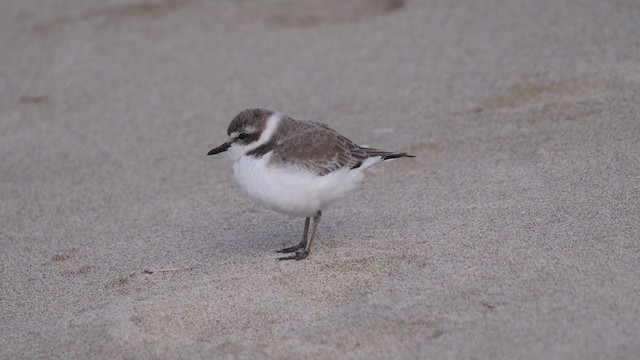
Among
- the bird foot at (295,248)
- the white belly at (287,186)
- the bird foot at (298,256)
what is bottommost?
the bird foot at (295,248)

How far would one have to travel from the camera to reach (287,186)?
187 inches

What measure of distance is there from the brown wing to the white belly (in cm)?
5

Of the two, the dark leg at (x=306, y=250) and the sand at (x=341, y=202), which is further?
the dark leg at (x=306, y=250)

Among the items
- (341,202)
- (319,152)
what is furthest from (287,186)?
(341,202)

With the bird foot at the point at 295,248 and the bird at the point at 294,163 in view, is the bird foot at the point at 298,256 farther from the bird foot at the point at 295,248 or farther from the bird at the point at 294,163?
the bird foot at the point at 295,248

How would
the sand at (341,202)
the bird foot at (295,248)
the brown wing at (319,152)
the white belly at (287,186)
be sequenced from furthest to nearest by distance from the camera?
the bird foot at (295,248)
the brown wing at (319,152)
the white belly at (287,186)
the sand at (341,202)

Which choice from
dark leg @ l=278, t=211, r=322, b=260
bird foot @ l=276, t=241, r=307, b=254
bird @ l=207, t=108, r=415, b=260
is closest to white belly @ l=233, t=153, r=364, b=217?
bird @ l=207, t=108, r=415, b=260

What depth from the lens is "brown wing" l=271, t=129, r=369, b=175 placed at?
4855 millimetres

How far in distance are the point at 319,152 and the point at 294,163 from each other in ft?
0.72

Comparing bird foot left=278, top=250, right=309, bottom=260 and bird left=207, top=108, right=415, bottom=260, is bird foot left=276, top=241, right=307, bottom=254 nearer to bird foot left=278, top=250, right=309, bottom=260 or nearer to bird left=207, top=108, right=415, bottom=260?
bird left=207, top=108, right=415, bottom=260

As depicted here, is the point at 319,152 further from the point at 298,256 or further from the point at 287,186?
the point at 298,256

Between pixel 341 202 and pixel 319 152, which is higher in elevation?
pixel 319 152

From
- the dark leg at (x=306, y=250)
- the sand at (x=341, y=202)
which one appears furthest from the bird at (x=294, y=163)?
the sand at (x=341, y=202)

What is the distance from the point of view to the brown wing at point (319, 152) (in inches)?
191
